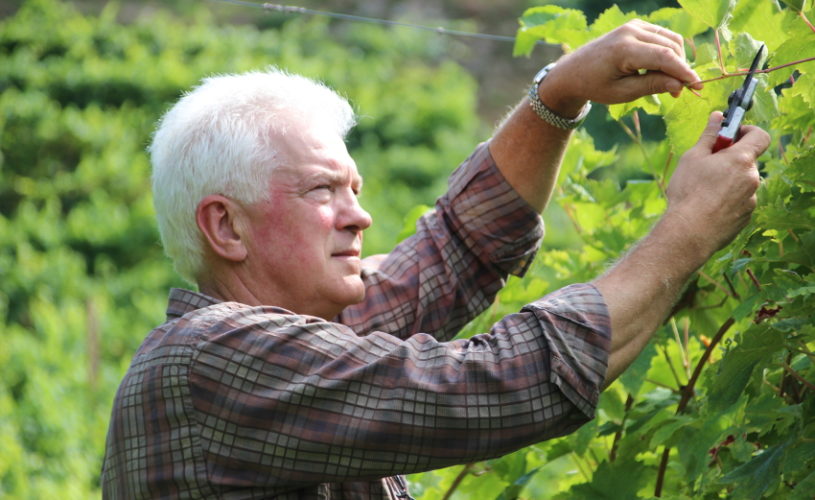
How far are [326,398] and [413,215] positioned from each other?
3.59ft

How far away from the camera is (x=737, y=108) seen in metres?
1.68

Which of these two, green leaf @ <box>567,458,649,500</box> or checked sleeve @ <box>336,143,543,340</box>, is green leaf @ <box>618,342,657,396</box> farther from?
checked sleeve @ <box>336,143,543,340</box>

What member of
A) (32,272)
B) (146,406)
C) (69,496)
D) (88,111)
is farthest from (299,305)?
(88,111)

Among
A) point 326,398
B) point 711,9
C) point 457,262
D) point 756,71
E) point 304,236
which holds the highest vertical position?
point 711,9

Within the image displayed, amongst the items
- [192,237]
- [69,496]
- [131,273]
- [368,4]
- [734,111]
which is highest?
[368,4]

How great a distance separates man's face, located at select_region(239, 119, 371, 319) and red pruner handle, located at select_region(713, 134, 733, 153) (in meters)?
0.70

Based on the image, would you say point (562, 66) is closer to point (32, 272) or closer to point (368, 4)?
point (32, 272)

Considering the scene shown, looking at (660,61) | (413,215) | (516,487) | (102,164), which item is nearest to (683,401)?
(516,487)

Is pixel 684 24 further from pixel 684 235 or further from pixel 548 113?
pixel 684 235

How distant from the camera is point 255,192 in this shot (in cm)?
211

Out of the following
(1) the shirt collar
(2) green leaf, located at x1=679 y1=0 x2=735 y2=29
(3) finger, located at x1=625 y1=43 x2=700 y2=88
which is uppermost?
(2) green leaf, located at x1=679 y1=0 x2=735 y2=29

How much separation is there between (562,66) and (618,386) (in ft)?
2.45

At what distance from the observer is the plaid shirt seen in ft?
5.58

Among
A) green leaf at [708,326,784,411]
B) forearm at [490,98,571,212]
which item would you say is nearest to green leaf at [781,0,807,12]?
green leaf at [708,326,784,411]
